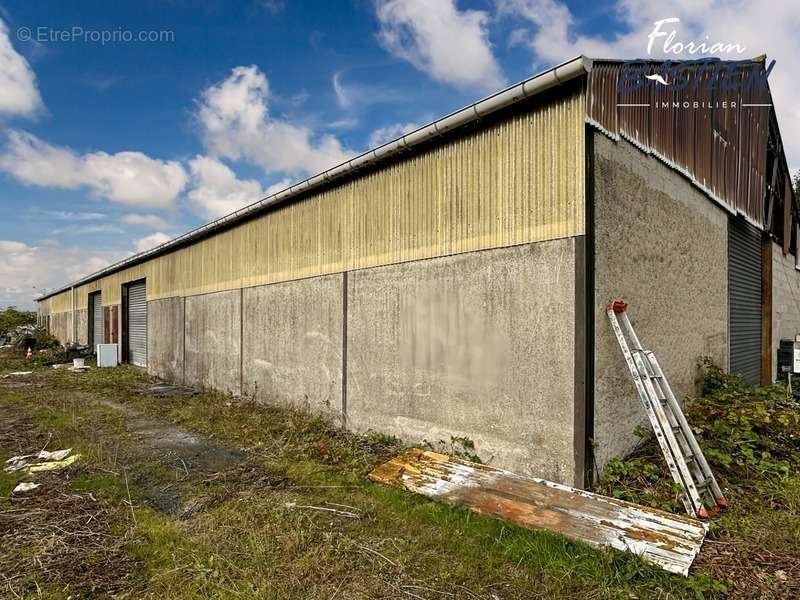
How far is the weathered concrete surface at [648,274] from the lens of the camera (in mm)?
4355

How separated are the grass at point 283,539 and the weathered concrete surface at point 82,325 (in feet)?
62.2

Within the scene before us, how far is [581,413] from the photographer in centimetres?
406

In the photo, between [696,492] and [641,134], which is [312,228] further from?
[696,492]

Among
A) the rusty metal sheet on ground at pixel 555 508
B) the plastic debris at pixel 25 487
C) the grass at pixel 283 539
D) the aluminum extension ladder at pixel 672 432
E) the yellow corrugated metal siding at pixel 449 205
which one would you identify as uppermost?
the yellow corrugated metal siding at pixel 449 205

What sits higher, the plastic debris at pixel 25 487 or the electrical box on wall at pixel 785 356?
the electrical box on wall at pixel 785 356

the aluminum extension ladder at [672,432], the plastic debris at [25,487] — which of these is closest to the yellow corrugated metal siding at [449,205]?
the aluminum extension ladder at [672,432]

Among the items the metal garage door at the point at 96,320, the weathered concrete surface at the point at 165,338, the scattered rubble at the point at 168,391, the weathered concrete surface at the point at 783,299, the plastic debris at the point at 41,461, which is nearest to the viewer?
the plastic debris at the point at 41,461

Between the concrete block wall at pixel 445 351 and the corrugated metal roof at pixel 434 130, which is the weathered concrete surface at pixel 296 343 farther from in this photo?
the corrugated metal roof at pixel 434 130

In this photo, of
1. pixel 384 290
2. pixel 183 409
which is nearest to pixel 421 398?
pixel 384 290

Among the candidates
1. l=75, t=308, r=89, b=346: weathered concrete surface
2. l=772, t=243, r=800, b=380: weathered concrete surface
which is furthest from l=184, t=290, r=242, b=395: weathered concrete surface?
l=75, t=308, r=89, b=346: weathered concrete surface

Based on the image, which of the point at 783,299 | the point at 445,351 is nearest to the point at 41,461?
the point at 445,351

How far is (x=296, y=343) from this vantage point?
775cm

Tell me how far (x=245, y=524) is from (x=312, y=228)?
496cm

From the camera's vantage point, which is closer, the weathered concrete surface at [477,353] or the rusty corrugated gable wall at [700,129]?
the weathered concrete surface at [477,353]
